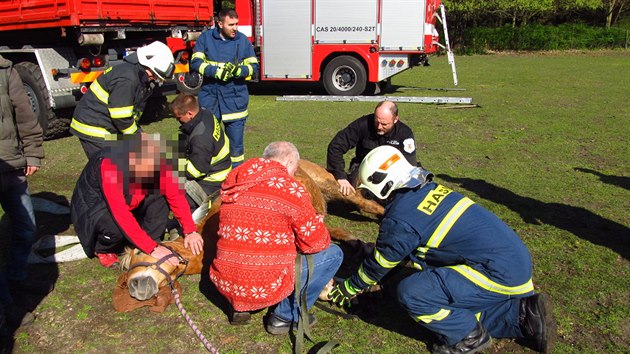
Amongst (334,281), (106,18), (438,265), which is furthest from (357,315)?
(106,18)

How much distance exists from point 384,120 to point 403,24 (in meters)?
9.47

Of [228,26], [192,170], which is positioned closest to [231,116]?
[228,26]

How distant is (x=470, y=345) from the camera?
306 cm

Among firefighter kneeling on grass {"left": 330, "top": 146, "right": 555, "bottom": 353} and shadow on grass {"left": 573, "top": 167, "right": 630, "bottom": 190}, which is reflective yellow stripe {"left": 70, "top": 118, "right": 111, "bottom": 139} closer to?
firefighter kneeling on grass {"left": 330, "top": 146, "right": 555, "bottom": 353}

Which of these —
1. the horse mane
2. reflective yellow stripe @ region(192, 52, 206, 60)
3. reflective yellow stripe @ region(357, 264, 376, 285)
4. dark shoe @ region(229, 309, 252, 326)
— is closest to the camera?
reflective yellow stripe @ region(357, 264, 376, 285)

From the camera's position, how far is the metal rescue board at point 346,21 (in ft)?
44.8

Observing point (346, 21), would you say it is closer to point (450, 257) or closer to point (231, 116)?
point (231, 116)

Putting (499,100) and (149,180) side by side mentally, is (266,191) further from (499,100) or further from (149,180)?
(499,100)

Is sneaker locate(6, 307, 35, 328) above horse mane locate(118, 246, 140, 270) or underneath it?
underneath

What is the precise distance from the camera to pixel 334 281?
12.3 ft

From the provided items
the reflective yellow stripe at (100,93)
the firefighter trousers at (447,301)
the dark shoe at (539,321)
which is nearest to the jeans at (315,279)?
the firefighter trousers at (447,301)

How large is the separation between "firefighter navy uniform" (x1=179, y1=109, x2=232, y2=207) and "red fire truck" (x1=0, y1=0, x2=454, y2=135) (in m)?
4.58

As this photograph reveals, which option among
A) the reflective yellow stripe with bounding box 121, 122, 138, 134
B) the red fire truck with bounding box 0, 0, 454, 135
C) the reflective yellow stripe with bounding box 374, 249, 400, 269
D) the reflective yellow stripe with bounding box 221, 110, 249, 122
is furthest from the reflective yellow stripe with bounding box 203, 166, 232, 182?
the red fire truck with bounding box 0, 0, 454, 135

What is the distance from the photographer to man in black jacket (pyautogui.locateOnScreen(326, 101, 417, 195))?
4.89 m
